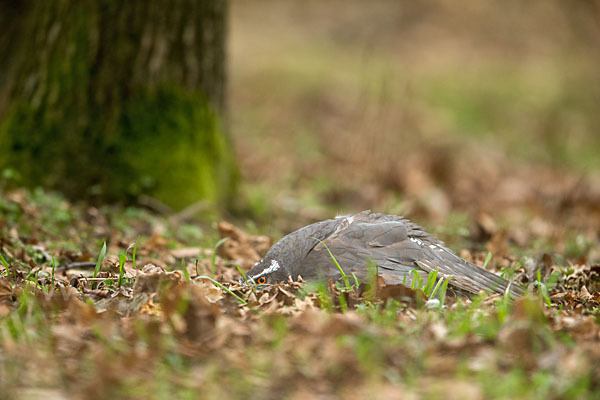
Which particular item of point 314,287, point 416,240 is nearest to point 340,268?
point 314,287

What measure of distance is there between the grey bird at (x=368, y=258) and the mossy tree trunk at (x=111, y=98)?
89.1 inches

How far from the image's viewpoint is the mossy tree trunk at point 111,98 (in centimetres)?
537

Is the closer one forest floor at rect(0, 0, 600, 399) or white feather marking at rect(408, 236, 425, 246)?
forest floor at rect(0, 0, 600, 399)

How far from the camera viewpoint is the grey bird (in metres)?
3.46

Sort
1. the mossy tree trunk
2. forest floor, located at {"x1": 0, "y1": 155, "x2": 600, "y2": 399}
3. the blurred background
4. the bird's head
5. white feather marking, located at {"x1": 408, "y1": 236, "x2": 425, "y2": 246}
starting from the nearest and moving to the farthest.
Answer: forest floor, located at {"x1": 0, "y1": 155, "x2": 600, "y2": 399}
the bird's head
white feather marking, located at {"x1": 408, "y1": 236, "x2": 425, "y2": 246}
the mossy tree trunk
the blurred background

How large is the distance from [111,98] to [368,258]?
10.2 ft

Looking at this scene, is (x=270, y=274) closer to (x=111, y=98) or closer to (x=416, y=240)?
(x=416, y=240)

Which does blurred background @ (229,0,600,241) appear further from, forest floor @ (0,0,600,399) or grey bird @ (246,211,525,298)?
grey bird @ (246,211,525,298)

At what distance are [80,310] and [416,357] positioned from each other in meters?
1.52

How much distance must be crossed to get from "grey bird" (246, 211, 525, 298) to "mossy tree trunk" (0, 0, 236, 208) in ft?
7.42

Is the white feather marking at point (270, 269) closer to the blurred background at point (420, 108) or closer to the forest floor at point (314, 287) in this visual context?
the forest floor at point (314, 287)

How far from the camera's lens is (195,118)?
579cm

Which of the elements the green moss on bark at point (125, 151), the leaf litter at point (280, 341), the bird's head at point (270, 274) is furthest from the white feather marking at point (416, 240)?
the green moss on bark at point (125, 151)

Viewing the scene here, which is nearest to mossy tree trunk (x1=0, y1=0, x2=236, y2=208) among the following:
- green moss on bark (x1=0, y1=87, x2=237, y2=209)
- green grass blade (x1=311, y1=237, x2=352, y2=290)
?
green moss on bark (x1=0, y1=87, x2=237, y2=209)
